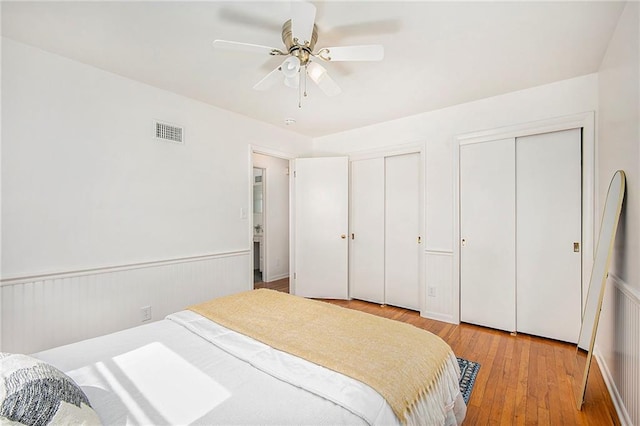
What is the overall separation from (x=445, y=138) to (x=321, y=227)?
6.43ft

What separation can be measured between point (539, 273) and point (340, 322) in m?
2.26

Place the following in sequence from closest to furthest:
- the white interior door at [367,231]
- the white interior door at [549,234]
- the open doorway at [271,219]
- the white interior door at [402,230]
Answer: the white interior door at [549,234] → the white interior door at [402,230] → the white interior door at [367,231] → the open doorway at [271,219]

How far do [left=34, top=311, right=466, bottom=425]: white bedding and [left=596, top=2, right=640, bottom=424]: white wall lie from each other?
3.42 ft

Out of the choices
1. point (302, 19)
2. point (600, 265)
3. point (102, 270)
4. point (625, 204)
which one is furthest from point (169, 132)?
point (600, 265)

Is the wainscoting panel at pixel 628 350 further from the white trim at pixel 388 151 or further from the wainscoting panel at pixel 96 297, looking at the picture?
the wainscoting panel at pixel 96 297

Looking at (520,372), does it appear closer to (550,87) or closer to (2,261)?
(550,87)

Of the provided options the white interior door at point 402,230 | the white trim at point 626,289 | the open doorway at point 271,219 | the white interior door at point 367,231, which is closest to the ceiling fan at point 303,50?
the white trim at point 626,289

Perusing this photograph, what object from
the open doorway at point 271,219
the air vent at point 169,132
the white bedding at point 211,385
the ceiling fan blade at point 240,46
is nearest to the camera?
the white bedding at point 211,385

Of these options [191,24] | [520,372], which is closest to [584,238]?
[520,372]

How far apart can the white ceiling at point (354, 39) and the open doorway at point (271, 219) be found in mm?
2349

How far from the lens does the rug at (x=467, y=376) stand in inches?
75.1

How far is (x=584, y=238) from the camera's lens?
2.48 metres

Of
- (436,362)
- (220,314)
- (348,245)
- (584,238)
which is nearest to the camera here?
(436,362)

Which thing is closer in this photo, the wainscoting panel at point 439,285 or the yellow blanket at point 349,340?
the yellow blanket at point 349,340
